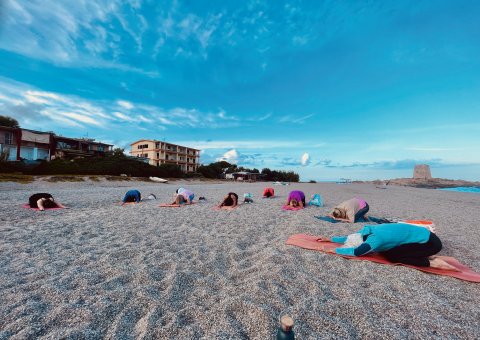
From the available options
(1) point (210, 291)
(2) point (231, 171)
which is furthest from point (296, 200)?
(2) point (231, 171)

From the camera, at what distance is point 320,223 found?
6.53 m

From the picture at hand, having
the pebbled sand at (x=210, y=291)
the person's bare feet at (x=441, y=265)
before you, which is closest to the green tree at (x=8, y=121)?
the pebbled sand at (x=210, y=291)

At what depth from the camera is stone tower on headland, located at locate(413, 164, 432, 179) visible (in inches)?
2468

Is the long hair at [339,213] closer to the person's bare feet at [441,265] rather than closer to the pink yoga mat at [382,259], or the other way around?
the pink yoga mat at [382,259]

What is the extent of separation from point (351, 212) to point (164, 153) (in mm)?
48575

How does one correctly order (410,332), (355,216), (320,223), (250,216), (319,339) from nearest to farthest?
(319,339), (410,332), (320,223), (355,216), (250,216)

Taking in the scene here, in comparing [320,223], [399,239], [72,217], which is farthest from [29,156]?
[399,239]

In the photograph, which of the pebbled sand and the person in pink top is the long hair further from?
the pebbled sand

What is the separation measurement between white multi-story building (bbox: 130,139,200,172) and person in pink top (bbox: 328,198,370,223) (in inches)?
1829

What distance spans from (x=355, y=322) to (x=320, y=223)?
4458mm

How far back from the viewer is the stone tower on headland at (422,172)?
206 ft

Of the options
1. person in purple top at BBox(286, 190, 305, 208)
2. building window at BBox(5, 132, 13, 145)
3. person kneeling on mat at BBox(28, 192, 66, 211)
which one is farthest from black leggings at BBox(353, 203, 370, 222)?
building window at BBox(5, 132, 13, 145)

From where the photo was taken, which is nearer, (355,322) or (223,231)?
(355,322)

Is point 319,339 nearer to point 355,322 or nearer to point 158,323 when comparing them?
point 355,322
